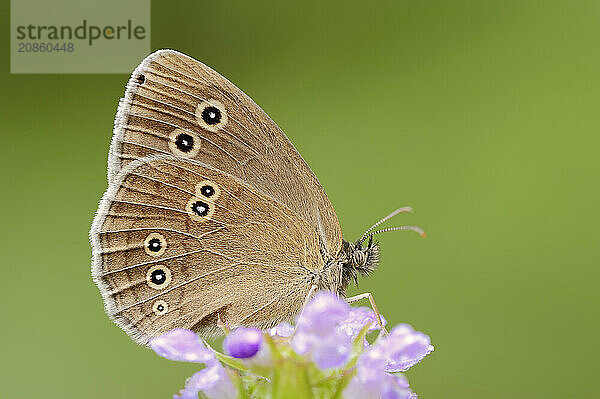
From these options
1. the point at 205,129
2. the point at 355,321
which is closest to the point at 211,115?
the point at 205,129

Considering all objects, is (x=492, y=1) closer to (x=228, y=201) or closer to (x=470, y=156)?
(x=470, y=156)

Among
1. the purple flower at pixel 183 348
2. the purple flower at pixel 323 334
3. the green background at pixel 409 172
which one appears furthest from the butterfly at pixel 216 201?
the green background at pixel 409 172

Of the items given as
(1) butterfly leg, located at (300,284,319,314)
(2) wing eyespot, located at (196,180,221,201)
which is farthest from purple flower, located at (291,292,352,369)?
(2) wing eyespot, located at (196,180,221,201)

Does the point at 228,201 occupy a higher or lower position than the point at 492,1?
lower

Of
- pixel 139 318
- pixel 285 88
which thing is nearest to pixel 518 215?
pixel 285 88

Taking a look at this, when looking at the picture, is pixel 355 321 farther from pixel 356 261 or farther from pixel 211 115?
pixel 211 115

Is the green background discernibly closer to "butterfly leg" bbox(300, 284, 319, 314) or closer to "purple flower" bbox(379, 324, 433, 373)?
"butterfly leg" bbox(300, 284, 319, 314)
